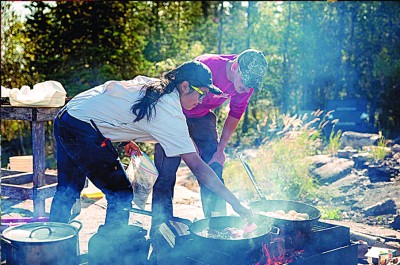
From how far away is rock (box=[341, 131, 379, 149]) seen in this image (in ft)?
31.5

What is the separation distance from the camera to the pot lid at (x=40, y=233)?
2.86 m

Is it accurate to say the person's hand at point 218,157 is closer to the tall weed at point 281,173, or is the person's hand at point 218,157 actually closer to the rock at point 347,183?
the tall weed at point 281,173

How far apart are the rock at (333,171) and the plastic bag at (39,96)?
450 cm

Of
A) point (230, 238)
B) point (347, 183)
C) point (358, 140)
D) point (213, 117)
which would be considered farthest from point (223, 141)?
point (358, 140)

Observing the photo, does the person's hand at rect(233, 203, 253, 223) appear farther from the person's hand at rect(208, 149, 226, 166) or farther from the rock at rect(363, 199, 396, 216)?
the rock at rect(363, 199, 396, 216)

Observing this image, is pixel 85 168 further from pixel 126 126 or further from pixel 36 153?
pixel 36 153

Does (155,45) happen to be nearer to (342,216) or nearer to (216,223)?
(342,216)

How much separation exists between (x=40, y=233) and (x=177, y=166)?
150 cm

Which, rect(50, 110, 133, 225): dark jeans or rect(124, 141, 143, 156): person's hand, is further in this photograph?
rect(124, 141, 143, 156): person's hand

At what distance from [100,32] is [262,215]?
7462 mm

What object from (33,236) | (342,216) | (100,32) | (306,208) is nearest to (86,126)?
(33,236)

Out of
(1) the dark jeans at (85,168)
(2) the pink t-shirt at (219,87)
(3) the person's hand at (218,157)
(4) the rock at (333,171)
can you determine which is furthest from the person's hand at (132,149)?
(4) the rock at (333,171)

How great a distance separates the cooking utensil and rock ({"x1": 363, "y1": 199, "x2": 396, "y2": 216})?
235 cm

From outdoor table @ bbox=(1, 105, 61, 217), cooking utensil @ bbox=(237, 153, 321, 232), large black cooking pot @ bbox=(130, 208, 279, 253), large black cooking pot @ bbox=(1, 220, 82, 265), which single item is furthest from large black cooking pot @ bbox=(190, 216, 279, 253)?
outdoor table @ bbox=(1, 105, 61, 217)
